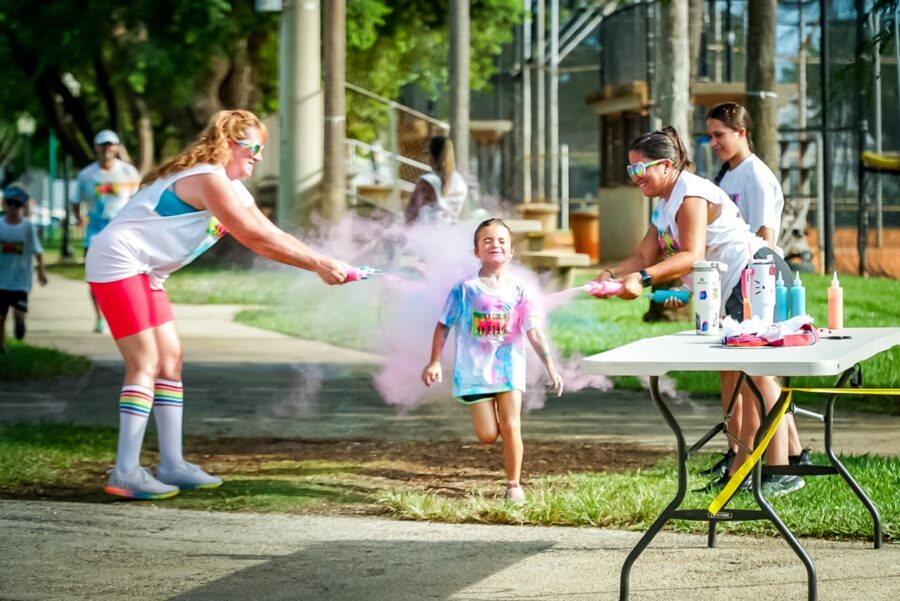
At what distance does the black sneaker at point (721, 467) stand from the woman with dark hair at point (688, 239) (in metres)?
0.37

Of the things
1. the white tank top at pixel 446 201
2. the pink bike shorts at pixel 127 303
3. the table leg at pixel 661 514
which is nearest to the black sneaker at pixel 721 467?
the table leg at pixel 661 514

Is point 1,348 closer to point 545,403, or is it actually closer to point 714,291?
point 545,403

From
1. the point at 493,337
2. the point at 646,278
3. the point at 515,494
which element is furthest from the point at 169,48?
the point at 646,278

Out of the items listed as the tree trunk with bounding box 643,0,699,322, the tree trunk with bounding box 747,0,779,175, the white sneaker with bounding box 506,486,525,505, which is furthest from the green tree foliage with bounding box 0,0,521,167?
the white sneaker with bounding box 506,486,525,505

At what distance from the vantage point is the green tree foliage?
2612 cm

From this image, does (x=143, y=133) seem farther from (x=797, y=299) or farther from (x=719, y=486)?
(x=797, y=299)

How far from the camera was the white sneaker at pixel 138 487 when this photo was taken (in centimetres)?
720

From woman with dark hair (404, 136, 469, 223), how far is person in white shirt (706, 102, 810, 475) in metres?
4.38

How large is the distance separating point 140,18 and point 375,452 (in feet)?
63.6

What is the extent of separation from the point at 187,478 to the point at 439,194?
4704mm

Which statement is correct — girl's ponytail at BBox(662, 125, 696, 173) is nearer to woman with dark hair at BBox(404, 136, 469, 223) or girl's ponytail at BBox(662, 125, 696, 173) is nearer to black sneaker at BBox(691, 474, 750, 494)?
black sneaker at BBox(691, 474, 750, 494)

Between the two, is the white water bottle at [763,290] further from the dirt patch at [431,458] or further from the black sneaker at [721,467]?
the dirt patch at [431,458]

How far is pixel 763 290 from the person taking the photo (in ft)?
19.4

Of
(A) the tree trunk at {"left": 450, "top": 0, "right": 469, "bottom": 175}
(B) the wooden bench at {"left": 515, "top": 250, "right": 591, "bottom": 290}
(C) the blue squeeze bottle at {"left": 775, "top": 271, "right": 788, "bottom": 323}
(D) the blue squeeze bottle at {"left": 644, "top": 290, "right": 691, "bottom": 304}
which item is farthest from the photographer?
(A) the tree trunk at {"left": 450, "top": 0, "right": 469, "bottom": 175}
